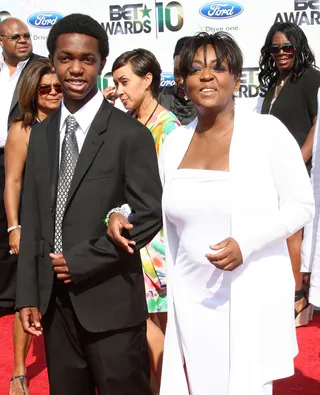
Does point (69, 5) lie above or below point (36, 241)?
above

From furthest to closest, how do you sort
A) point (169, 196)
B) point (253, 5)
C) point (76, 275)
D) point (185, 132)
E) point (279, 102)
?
point (253, 5) → point (279, 102) → point (185, 132) → point (169, 196) → point (76, 275)

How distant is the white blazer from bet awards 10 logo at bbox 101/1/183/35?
115 inches

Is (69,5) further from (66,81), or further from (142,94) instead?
(66,81)

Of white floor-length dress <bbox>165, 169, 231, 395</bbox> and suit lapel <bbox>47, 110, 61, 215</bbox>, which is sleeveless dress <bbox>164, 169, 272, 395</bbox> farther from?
suit lapel <bbox>47, 110, 61, 215</bbox>

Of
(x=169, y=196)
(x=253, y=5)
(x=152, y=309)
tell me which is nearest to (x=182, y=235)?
(x=169, y=196)

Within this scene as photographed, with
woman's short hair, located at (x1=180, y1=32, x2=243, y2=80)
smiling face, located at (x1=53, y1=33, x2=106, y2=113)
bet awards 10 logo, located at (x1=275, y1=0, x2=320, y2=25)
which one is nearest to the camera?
smiling face, located at (x1=53, y1=33, x2=106, y2=113)

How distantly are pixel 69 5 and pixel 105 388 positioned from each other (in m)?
4.71

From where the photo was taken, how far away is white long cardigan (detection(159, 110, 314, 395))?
8.98ft

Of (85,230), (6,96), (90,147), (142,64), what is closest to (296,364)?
(142,64)

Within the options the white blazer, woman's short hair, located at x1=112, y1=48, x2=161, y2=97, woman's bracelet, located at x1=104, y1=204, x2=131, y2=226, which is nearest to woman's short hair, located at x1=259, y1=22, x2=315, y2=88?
woman's short hair, located at x1=112, y1=48, x2=161, y2=97

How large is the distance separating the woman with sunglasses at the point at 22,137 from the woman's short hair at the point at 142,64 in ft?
1.67

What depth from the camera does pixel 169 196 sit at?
9.49ft

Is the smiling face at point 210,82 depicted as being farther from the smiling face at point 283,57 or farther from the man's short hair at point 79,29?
the smiling face at point 283,57

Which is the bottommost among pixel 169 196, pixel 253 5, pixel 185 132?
pixel 169 196
